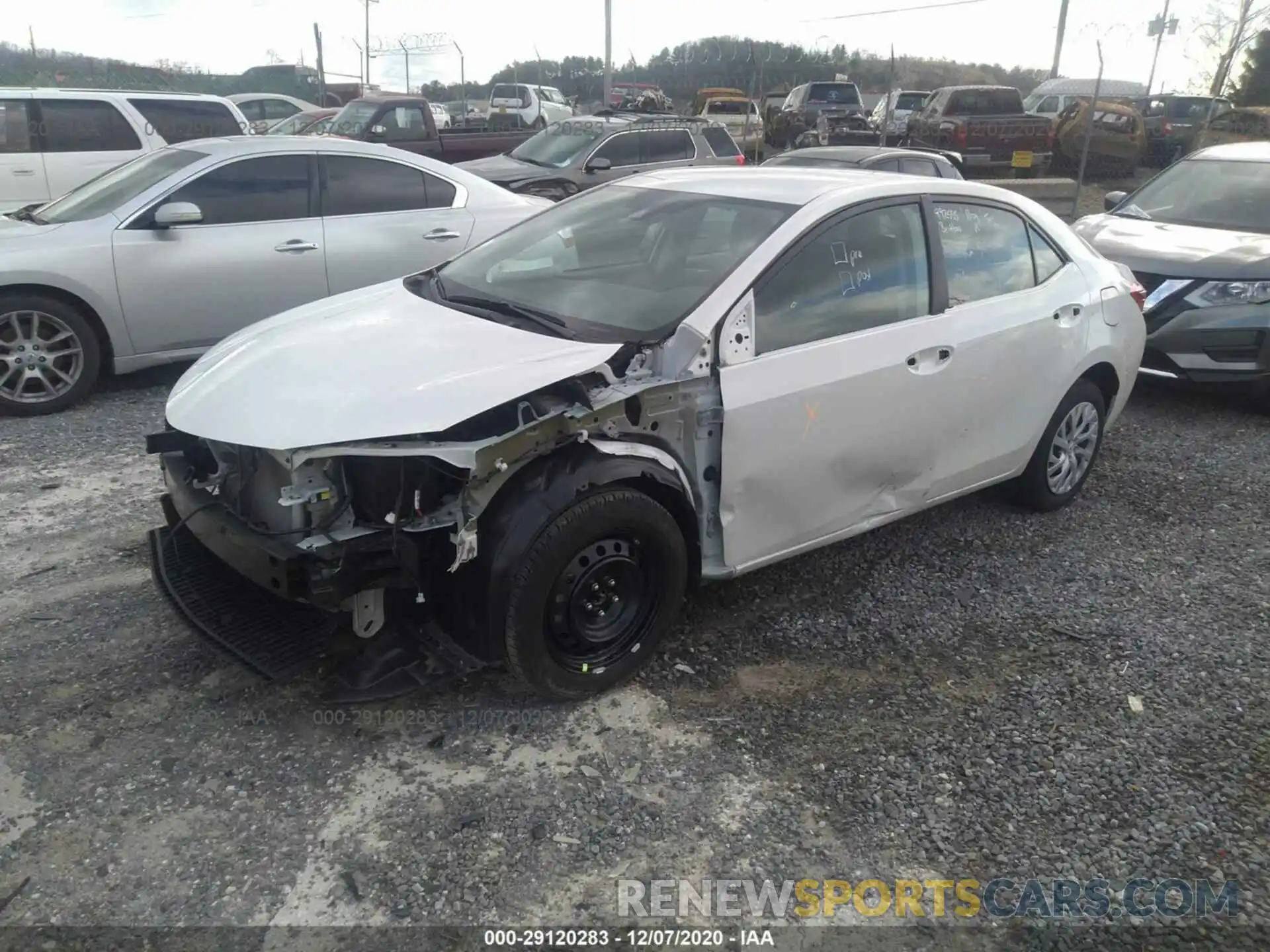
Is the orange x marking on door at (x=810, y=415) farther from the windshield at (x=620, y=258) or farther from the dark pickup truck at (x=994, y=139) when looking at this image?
the dark pickup truck at (x=994, y=139)

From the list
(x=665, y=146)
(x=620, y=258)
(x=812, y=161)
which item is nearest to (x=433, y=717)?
(x=620, y=258)

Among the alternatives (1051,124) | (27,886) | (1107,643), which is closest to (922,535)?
(1107,643)

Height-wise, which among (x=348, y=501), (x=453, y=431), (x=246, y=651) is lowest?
(x=246, y=651)

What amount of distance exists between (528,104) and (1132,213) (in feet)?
69.7

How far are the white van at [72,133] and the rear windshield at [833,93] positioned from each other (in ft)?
59.7

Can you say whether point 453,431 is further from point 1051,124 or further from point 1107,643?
point 1051,124

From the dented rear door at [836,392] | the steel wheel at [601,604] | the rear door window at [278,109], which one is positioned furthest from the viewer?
the rear door window at [278,109]

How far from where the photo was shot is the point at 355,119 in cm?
1545

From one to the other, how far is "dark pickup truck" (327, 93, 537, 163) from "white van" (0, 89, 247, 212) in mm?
4685

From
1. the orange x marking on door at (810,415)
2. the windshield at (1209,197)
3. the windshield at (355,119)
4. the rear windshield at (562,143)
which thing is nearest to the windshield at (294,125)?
the windshield at (355,119)

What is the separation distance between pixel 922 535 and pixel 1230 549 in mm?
1460

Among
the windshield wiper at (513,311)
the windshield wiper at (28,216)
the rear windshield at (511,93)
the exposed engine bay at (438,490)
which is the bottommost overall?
the exposed engine bay at (438,490)

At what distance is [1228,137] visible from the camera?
21156 millimetres

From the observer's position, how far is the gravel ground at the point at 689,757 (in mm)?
2535
